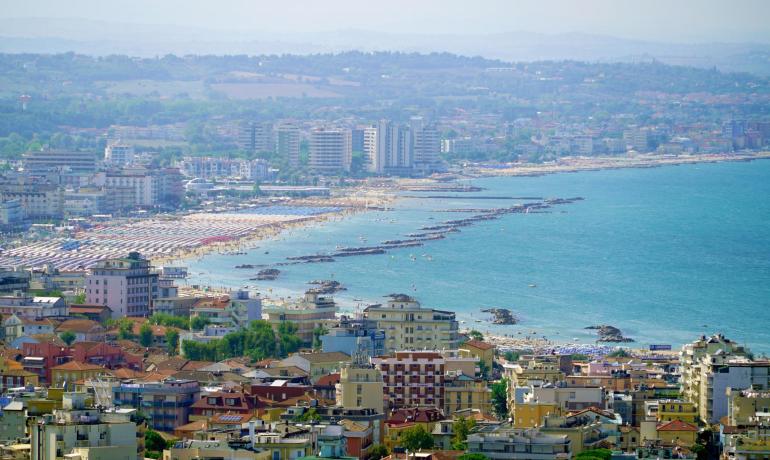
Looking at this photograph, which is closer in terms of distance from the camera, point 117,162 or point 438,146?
point 117,162

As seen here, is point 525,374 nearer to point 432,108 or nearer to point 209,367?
point 209,367

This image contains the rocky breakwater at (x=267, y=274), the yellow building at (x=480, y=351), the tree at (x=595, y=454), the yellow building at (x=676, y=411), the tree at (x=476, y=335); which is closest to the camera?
the tree at (x=595, y=454)

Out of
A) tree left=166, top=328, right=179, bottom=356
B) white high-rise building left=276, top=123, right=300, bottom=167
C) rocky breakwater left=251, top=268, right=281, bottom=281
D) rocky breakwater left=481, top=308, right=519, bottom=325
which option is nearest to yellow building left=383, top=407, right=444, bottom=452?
tree left=166, top=328, right=179, bottom=356

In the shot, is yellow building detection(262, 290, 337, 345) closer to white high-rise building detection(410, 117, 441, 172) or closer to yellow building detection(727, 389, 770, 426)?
yellow building detection(727, 389, 770, 426)

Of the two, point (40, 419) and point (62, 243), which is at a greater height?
point (40, 419)

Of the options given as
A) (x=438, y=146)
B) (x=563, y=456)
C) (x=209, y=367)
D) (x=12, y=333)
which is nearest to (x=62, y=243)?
(x=12, y=333)

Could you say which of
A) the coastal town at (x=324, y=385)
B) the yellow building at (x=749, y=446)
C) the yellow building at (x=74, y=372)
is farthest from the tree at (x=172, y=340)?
the yellow building at (x=749, y=446)

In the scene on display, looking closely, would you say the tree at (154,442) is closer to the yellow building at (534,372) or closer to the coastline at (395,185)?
the yellow building at (534,372)
